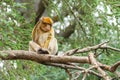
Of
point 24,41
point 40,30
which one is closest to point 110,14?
point 40,30

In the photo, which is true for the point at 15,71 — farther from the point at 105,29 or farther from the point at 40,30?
the point at 105,29

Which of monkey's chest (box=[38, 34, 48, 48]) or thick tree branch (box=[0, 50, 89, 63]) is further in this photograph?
monkey's chest (box=[38, 34, 48, 48])

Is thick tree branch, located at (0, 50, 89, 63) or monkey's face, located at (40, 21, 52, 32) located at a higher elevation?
monkey's face, located at (40, 21, 52, 32)

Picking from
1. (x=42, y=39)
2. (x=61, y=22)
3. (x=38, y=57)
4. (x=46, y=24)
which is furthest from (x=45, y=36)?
(x=38, y=57)

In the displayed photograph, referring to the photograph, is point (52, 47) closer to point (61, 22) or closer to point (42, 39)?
point (42, 39)

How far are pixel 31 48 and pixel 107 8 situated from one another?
47.2 inches

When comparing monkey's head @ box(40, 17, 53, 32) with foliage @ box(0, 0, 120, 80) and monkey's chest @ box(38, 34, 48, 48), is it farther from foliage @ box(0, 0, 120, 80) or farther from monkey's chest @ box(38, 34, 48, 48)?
foliage @ box(0, 0, 120, 80)

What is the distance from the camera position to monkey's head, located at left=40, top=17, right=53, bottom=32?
520cm

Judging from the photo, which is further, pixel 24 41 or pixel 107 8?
pixel 24 41

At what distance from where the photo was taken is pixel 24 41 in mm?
5715

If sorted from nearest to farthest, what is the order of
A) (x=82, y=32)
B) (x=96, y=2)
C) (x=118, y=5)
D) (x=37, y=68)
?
1. (x=96, y=2)
2. (x=118, y=5)
3. (x=37, y=68)
4. (x=82, y=32)

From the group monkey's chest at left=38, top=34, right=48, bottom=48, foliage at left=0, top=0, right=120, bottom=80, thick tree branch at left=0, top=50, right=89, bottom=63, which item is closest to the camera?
thick tree branch at left=0, top=50, right=89, bottom=63

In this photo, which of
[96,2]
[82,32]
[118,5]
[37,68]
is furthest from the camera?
[82,32]

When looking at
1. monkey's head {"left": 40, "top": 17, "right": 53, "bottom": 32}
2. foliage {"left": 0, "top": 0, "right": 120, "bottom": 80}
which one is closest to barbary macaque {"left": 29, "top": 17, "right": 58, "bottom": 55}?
monkey's head {"left": 40, "top": 17, "right": 53, "bottom": 32}
